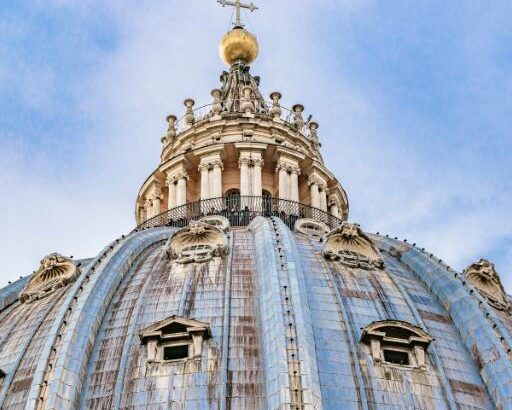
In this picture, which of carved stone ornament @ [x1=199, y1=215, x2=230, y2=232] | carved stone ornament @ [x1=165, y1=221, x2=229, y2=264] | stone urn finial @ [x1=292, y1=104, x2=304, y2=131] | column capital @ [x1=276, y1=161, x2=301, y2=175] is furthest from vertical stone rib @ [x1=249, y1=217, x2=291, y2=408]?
stone urn finial @ [x1=292, y1=104, x2=304, y2=131]

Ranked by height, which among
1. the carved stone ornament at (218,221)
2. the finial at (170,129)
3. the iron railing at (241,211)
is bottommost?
the carved stone ornament at (218,221)

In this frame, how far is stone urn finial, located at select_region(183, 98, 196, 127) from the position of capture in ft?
150

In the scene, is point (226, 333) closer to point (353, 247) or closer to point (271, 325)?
point (271, 325)

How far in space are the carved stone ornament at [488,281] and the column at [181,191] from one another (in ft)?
40.4

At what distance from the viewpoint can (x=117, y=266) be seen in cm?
3144

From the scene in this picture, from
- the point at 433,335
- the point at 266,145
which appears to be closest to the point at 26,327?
the point at 433,335

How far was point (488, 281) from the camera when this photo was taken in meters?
34.5

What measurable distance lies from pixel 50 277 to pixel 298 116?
17.3 m

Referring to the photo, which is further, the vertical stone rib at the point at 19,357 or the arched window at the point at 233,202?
the arched window at the point at 233,202

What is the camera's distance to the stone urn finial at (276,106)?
150ft

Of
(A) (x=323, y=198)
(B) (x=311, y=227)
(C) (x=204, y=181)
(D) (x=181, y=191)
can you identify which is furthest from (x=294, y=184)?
(D) (x=181, y=191)

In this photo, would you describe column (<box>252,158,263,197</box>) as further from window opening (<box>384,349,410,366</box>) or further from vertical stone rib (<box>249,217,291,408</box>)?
window opening (<box>384,349,410,366</box>)

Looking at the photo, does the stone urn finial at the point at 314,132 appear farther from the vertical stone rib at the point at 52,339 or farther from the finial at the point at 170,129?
Answer: the vertical stone rib at the point at 52,339

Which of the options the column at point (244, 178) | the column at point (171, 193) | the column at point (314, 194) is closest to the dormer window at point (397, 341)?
the column at point (244, 178)
